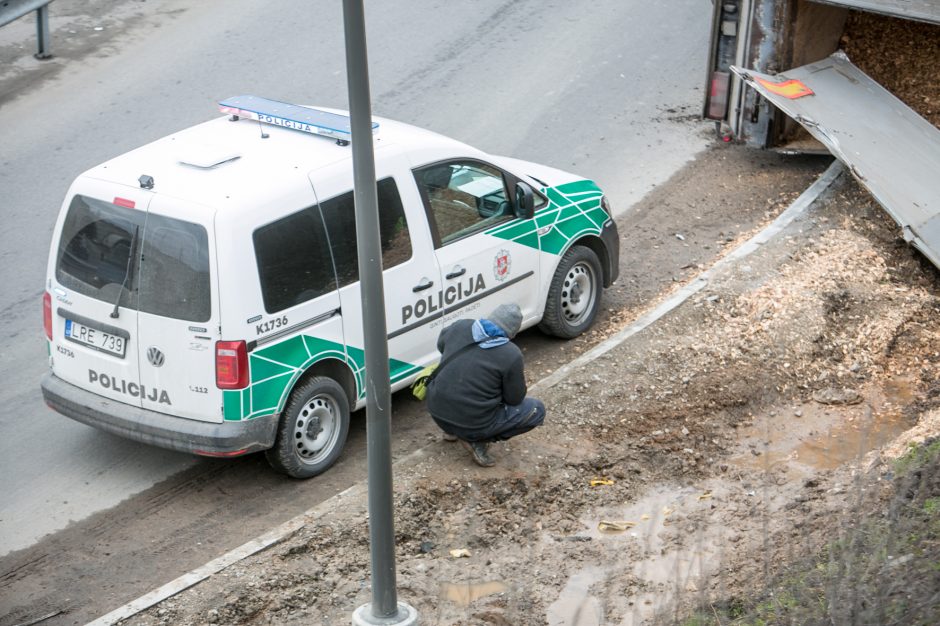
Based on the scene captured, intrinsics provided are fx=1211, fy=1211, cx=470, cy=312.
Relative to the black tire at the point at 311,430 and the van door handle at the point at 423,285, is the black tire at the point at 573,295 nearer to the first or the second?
the van door handle at the point at 423,285

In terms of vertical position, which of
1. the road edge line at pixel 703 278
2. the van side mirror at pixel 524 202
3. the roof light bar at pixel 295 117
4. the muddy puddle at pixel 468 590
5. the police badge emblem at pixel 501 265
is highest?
the roof light bar at pixel 295 117

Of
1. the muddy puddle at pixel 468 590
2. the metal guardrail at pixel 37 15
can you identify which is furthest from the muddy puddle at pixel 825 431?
the metal guardrail at pixel 37 15

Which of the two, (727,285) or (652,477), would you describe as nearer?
(652,477)

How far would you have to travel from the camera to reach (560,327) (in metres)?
9.49

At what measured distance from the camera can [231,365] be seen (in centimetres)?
716

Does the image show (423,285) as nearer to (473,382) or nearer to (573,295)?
(473,382)

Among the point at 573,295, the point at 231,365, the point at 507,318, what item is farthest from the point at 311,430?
the point at 573,295

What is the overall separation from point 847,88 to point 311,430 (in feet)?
23.0

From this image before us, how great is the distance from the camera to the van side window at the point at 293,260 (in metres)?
7.27

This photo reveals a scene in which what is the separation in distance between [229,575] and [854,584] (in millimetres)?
3350

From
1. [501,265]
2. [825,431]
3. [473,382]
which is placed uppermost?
[501,265]

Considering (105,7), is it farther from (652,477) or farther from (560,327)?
(652,477)

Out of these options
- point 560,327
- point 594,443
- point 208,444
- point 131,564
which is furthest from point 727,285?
point 131,564

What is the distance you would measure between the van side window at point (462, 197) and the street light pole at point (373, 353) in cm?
229
